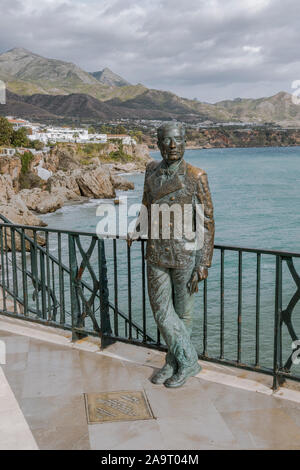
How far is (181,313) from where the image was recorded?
4148 millimetres

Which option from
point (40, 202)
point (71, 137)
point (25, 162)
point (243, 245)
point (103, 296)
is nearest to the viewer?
point (103, 296)

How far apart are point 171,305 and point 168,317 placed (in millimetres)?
107

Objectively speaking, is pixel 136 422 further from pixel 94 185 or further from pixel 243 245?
pixel 94 185

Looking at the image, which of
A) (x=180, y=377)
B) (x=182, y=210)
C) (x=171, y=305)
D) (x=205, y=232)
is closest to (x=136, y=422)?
(x=180, y=377)

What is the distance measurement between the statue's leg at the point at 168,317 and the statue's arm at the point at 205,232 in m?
0.25

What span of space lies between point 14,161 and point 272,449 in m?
45.7

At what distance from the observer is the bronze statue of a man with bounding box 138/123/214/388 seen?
3.88 meters

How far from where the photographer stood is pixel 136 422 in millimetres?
3502

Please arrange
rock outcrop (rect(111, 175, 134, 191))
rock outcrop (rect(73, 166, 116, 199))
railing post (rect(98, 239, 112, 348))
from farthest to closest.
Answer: rock outcrop (rect(111, 175, 134, 191))
rock outcrop (rect(73, 166, 116, 199))
railing post (rect(98, 239, 112, 348))

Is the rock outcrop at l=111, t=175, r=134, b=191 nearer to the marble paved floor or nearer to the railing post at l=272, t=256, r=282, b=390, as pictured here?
the marble paved floor

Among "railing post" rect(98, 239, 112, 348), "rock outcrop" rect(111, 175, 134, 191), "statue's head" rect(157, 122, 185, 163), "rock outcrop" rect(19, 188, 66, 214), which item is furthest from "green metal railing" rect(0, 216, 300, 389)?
"rock outcrop" rect(111, 175, 134, 191)

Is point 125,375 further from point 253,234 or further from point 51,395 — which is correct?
point 253,234

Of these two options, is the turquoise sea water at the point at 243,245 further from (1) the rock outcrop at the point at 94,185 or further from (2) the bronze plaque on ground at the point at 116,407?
(2) the bronze plaque on ground at the point at 116,407

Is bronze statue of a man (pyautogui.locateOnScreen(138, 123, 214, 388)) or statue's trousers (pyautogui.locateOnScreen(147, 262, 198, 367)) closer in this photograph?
bronze statue of a man (pyautogui.locateOnScreen(138, 123, 214, 388))
